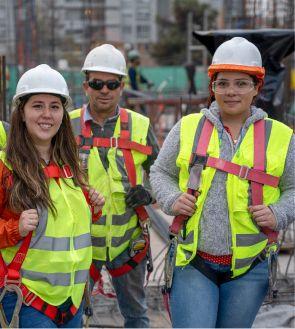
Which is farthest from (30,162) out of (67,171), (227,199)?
(227,199)

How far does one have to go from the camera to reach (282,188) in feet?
11.6

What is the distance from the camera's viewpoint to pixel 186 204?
3363 mm

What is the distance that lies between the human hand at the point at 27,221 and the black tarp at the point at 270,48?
336cm

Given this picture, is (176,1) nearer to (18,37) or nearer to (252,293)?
(18,37)

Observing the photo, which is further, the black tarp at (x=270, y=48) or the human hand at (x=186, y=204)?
the black tarp at (x=270, y=48)

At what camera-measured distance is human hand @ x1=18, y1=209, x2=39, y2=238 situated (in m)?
3.04

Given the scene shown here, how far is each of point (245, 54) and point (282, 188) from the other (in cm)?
68

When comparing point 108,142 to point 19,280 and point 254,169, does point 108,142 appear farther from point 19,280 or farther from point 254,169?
point 19,280

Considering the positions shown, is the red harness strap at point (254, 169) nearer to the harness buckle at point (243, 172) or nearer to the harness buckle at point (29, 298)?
the harness buckle at point (243, 172)

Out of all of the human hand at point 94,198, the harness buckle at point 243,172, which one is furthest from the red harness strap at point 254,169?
the human hand at point 94,198

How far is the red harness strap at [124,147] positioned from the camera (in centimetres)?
439

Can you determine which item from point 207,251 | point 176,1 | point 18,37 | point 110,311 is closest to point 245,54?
point 207,251

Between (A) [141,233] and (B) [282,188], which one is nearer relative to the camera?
(B) [282,188]

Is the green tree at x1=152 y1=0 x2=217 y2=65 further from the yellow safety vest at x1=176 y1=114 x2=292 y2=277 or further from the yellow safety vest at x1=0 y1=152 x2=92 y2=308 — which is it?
the yellow safety vest at x1=0 y1=152 x2=92 y2=308
